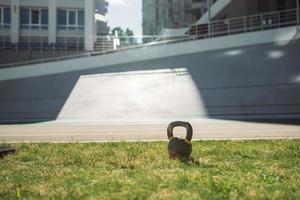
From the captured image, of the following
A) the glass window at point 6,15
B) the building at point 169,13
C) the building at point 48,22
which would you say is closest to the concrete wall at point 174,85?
the building at point 48,22

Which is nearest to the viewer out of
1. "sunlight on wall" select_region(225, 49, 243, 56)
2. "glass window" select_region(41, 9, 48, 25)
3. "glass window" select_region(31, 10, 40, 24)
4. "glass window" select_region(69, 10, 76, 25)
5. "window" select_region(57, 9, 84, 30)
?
"sunlight on wall" select_region(225, 49, 243, 56)

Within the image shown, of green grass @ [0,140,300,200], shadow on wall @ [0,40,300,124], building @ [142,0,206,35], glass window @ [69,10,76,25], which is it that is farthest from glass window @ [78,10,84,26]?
green grass @ [0,140,300,200]

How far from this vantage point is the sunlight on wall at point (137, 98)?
31016 mm

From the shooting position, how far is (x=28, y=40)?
51469mm

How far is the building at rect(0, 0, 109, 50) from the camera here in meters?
51.3

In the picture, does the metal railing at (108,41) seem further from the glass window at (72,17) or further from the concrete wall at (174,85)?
the concrete wall at (174,85)

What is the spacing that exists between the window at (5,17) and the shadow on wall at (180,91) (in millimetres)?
18152

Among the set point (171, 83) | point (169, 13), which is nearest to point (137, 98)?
point (171, 83)

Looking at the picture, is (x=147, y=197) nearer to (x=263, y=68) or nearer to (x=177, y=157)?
(x=177, y=157)

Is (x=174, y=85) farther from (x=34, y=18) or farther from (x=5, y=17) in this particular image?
(x=5, y=17)

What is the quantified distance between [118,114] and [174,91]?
405 centimetres

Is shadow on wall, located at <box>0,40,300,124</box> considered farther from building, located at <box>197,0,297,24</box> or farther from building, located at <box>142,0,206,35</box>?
building, located at <box>142,0,206,35</box>

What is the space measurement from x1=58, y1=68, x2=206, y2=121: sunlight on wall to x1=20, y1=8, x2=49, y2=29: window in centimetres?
1985

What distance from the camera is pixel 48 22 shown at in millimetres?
52281
